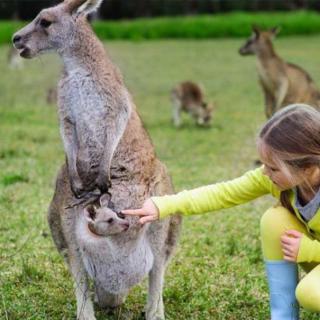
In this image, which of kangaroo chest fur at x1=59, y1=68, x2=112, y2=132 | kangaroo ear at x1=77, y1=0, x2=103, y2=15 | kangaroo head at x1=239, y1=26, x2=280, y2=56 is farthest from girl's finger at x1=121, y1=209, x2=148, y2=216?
kangaroo head at x1=239, y1=26, x2=280, y2=56

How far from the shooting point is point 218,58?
19.6 metres

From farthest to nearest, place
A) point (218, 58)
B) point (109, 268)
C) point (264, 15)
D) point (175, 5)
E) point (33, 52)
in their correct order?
1. point (175, 5)
2. point (264, 15)
3. point (218, 58)
4. point (33, 52)
5. point (109, 268)

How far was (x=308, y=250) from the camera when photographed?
2768mm

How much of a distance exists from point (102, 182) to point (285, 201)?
0.63 meters

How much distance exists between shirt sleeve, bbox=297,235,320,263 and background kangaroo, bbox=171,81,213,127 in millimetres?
7088

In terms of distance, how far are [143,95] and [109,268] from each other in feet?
32.9

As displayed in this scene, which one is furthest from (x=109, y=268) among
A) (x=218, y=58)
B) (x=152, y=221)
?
(x=218, y=58)

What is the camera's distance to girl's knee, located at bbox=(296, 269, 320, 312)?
2.70 meters

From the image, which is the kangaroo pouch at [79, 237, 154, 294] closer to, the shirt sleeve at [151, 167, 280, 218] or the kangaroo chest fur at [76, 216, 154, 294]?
the kangaroo chest fur at [76, 216, 154, 294]

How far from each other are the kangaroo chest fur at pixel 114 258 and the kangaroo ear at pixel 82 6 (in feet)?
2.74

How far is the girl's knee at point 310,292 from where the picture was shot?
270 centimetres

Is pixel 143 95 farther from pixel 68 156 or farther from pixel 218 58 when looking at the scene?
pixel 68 156

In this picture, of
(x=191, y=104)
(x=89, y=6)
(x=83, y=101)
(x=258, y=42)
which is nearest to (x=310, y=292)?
(x=83, y=101)

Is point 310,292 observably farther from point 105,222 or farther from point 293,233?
point 105,222
